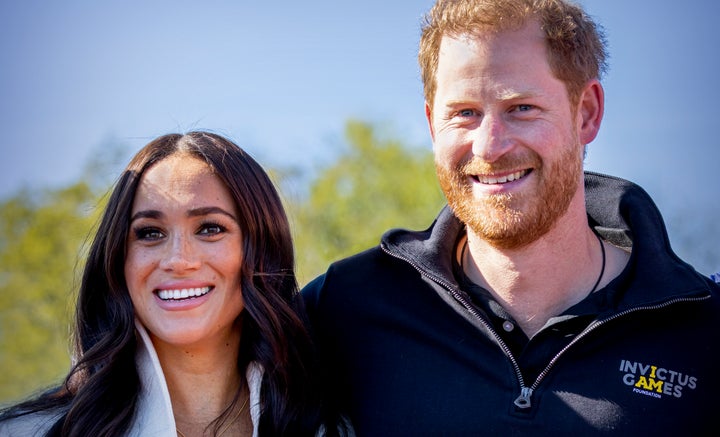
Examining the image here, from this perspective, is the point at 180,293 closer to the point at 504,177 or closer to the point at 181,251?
the point at 181,251

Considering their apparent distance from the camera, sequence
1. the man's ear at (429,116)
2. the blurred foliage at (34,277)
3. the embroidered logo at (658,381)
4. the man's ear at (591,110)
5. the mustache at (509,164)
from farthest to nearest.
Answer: the blurred foliage at (34,277), the man's ear at (429,116), the man's ear at (591,110), the mustache at (509,164), the embroidered logo at (658,381)

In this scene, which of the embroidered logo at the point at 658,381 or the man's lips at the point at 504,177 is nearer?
the embroidered logo at the point at 658,381

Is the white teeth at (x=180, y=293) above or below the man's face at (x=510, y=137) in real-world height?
Result: below

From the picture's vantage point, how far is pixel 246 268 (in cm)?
297

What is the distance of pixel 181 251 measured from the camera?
2814mm

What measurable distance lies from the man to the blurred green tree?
13.9 meters

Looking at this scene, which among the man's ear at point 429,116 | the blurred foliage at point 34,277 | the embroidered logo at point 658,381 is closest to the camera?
the embroidered logo at point 658,381

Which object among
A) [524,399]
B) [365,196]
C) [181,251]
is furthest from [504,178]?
[365,196]

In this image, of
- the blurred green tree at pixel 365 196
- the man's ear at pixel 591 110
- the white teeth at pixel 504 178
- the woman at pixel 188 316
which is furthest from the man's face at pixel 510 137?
the blurred green tree at pixel 365 196

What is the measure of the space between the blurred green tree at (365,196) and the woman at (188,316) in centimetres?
1399

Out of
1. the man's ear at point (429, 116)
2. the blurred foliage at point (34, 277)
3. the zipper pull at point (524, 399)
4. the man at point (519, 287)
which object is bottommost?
the blurred foliage at point (34, 277)

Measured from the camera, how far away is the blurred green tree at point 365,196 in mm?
17997

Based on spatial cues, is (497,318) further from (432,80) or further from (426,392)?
(432,80)

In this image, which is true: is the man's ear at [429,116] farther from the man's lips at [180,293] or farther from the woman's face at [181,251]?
the man's lips at [180,293]
